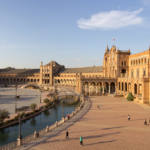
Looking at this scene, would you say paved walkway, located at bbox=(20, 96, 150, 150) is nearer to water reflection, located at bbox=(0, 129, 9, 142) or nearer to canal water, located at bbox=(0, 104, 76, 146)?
canal water, located at bbox=(0, 104, 76, 146)

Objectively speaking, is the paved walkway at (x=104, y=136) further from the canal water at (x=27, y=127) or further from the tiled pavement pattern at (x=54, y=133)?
the canal water at (x=27, y=127)

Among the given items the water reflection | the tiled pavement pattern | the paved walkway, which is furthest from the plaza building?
the tiled pavement pattern

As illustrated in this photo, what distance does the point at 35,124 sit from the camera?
136 feet

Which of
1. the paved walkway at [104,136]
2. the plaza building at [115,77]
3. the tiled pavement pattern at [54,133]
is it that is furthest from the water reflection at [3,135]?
Answer: the plaza building at [115,77]

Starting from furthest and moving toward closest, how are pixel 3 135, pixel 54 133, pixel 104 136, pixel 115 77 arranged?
pixel 115 77 < pixel 3 135 < pixel 54 133 < pixel 104 136

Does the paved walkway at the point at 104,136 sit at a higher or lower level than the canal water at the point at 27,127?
higher

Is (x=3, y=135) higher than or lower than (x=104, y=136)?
lower

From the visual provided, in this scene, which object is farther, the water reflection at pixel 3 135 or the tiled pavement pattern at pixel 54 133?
the water reflection at pixel 3 135

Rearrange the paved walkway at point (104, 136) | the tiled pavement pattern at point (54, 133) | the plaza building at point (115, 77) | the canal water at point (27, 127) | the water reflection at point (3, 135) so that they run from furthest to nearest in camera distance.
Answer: the plaza building at point (115, 77) → the canal water at point (27, 127) → the water reflection at point (3, 135) → the tiled pavement pattern at point (54, 133) → the paved walkway at point (104, 136)

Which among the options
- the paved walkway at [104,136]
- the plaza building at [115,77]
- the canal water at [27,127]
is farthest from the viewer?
the plaza building at [115,77]

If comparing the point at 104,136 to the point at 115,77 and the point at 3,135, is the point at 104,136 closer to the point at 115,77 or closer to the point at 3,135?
the point at 3,135

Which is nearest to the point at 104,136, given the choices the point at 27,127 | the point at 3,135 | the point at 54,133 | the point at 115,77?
the point at 54,133

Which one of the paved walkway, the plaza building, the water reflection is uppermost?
the plaza building

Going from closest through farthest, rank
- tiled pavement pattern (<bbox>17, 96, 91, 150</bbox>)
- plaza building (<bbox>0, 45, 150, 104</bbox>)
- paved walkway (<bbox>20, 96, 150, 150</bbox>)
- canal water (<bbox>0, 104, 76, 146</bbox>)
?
paved walkway (<bbox>20, 96, 150, 150</bbox>)
tiled pavement pattern (<bbox>17, 96, 91, 150</bbox>)
canal water (<bbox>0, 104, 76, 146</bbox>)
plaza building (<bbox>0, 45, 150, 104</bbox>)
